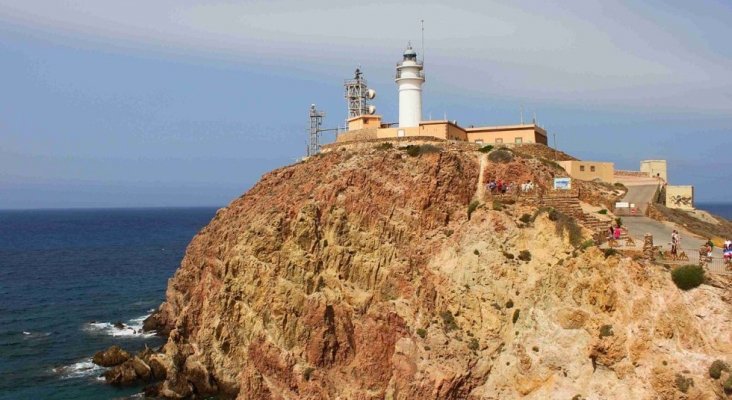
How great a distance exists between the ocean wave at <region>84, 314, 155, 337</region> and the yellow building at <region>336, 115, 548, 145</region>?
86.5 ft

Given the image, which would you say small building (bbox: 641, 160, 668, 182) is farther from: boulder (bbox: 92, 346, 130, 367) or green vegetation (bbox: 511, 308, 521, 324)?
boulder (bbox: 92, 346, 130, 367)

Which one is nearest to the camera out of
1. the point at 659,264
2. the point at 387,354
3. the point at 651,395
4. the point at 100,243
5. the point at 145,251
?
the point at 651,395

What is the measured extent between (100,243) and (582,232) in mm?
122205

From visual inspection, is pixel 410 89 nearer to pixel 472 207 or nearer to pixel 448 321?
pixel 472 207

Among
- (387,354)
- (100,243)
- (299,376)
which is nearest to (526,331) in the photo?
(387,354)

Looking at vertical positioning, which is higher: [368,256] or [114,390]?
[368,256]

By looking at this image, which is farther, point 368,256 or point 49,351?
point 49,351

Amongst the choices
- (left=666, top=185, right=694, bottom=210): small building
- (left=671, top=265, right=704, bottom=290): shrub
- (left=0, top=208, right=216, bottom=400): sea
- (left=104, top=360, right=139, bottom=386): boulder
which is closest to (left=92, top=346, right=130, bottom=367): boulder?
(left=0, top=208, right=216, bottom=400): sea

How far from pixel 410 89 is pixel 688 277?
3153cm

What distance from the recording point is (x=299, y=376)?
3650cm

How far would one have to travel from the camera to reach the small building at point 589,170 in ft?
159

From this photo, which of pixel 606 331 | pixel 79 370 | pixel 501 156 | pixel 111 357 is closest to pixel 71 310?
pixel 111 357

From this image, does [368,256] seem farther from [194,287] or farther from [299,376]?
[194,287]

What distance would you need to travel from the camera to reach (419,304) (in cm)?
3553
